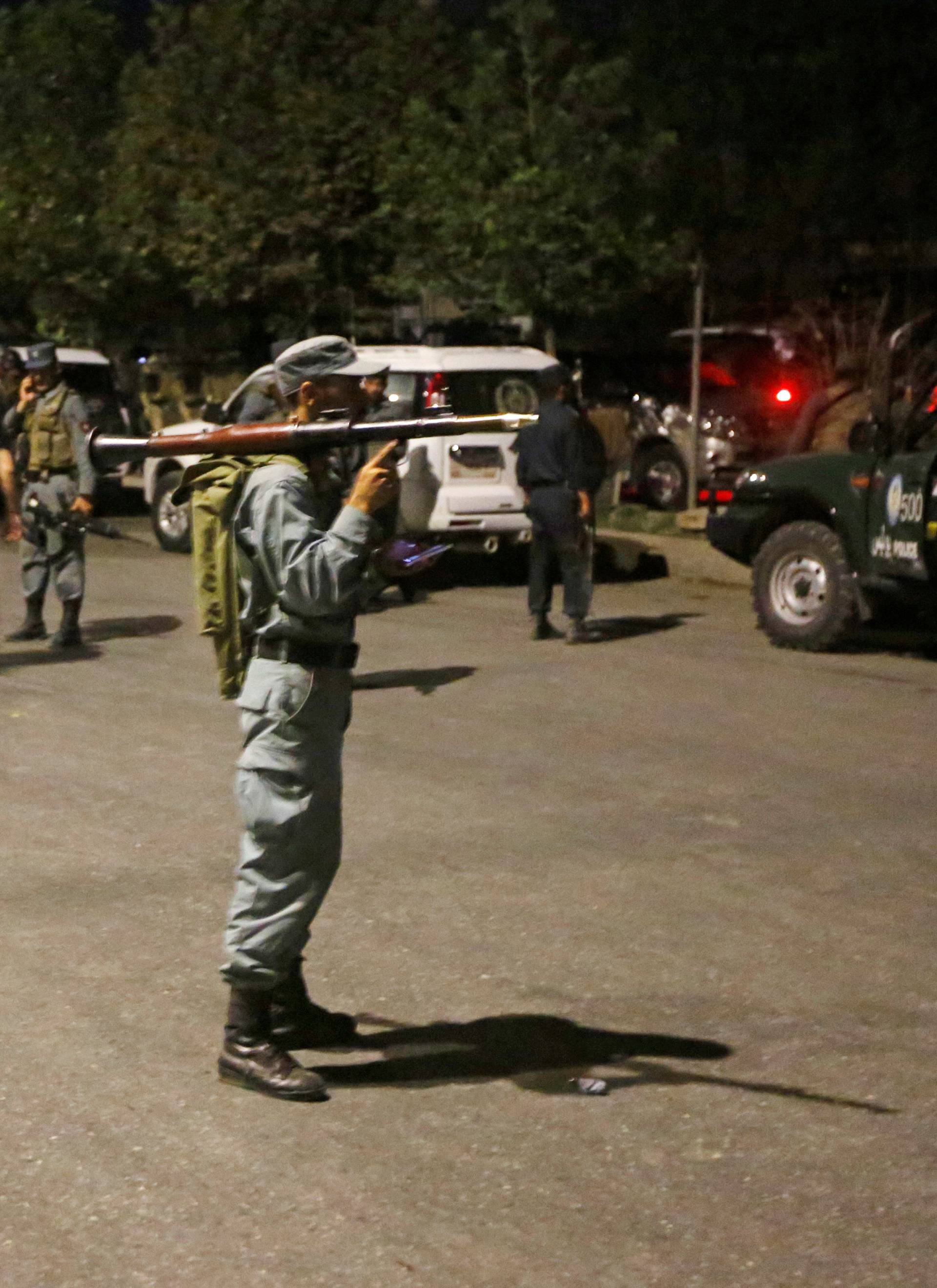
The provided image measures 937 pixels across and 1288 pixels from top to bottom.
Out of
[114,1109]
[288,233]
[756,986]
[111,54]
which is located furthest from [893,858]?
[111,54]

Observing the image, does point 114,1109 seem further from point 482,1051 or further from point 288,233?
point 288,233

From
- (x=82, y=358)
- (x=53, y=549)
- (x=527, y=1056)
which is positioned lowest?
(x=527, y=1056)

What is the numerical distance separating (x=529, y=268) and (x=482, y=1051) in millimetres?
16906

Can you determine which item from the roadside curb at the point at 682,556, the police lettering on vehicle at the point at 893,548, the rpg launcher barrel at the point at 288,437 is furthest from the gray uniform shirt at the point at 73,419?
the rpg launcher barrel at the point at 288,437

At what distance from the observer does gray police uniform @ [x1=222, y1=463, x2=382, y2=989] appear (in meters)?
4.67

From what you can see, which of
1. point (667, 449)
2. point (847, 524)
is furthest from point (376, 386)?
point (667, 449)

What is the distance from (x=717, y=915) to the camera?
6.52 metres

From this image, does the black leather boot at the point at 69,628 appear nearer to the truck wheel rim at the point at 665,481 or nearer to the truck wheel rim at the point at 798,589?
the truck wheel rim at the point at 798,589

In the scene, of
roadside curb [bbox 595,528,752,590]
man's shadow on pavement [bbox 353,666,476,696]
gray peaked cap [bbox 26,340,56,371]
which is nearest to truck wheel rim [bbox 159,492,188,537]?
roadside curb [bbox 595,528,752,590]

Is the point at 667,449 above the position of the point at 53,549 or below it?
above

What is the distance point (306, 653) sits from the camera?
4.73 m

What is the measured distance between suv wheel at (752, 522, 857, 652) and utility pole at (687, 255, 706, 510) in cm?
432

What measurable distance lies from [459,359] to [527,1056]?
10838 mm

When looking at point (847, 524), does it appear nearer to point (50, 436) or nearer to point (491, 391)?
point (491, 391)
